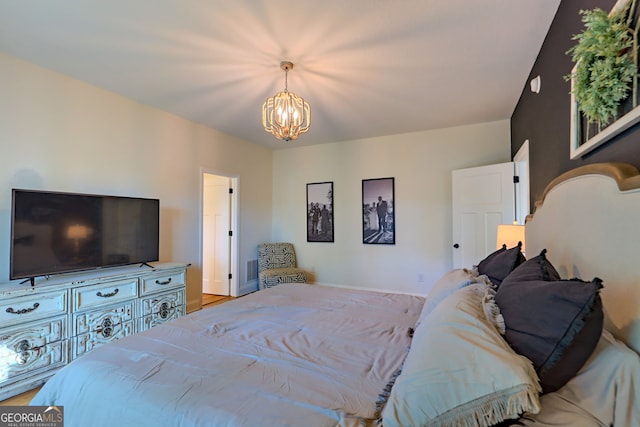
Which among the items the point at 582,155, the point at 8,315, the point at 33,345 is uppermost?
the point at 582,155

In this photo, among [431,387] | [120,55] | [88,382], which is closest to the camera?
[431,387]

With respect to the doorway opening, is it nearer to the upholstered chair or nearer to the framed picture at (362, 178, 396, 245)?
the upholstered chair

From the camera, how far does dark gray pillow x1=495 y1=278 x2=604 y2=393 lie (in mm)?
750

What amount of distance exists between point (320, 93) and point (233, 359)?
282 cm

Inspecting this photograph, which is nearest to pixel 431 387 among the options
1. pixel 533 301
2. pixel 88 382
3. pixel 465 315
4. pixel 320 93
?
pixel 465 315

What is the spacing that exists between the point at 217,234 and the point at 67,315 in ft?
9.09

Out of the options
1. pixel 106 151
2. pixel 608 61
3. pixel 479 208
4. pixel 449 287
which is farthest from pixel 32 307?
pixel 479 208

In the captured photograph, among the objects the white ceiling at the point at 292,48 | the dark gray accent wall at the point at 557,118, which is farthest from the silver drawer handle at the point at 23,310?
the dark gray accent wall at the point at 557,118

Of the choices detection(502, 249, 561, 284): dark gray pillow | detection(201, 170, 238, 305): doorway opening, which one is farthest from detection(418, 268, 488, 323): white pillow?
detection(201, 170, 238, 305): doorway opening

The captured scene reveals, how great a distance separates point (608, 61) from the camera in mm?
1039

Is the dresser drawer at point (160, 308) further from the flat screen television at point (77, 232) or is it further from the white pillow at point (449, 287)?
the white pillow at point (449, 287)

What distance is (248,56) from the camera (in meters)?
2.48

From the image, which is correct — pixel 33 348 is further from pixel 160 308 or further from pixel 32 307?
pixel 160 308

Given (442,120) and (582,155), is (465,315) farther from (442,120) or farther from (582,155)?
(442,120)
